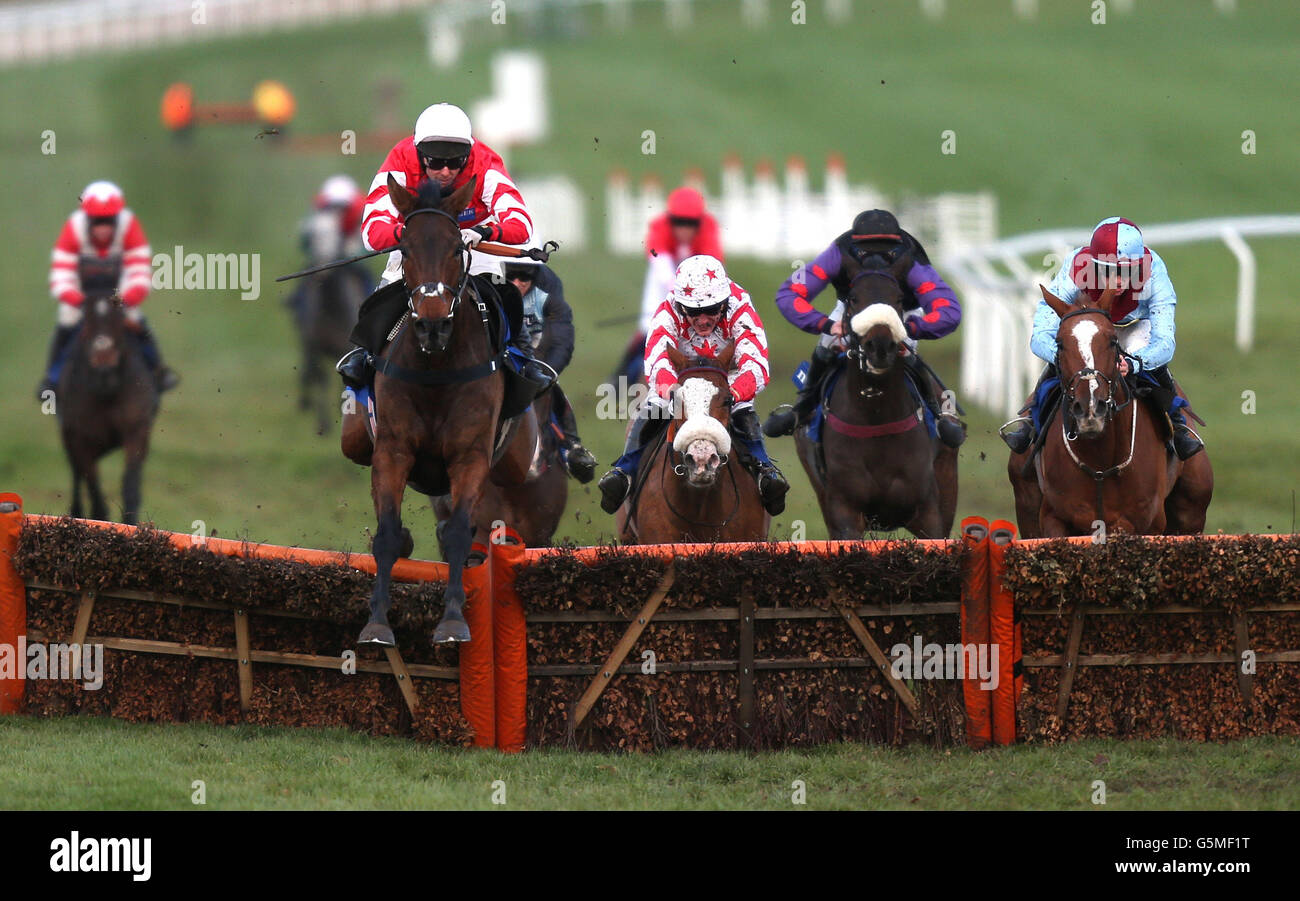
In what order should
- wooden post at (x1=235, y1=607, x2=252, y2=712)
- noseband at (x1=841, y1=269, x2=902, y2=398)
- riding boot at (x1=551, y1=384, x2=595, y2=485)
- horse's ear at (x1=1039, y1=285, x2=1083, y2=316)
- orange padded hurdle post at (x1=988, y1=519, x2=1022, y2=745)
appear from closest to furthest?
orange padded hurdle post at (x1=988, y1=519, x2=1022, y2=745) < wooden post at (x1=235, y1=607, x2=252, y2=712) < horse's ear at (x1=1039, y1=285, x2=1083, y2=316) < noseband at (x1=841, y1=269, x2=902, y2=398) < riding boot at (x1=551, y1=384, x2=595, y2=485)

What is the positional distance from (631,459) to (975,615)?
6.93ft

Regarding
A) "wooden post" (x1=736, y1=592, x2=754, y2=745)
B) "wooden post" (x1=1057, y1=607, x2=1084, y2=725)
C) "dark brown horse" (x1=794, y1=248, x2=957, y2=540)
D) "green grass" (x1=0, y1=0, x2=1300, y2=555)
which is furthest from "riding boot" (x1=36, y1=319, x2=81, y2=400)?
"wooden post" (x1=1057, y1=607, x2=1084, y2=725)

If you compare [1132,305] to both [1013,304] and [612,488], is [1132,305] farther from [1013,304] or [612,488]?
[1013,304]

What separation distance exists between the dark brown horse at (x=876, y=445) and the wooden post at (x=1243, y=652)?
6.74ft

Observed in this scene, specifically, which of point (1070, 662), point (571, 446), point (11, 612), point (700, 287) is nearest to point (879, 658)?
point (1070, 662)

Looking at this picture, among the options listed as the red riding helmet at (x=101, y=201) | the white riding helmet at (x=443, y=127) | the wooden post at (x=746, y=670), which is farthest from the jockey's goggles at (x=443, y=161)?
the red riding helmet at (x=101, y=201)

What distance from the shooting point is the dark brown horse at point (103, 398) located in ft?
42.8

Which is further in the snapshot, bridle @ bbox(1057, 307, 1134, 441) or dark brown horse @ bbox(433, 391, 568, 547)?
dark brown horse @ bbox(433, 391, 568, 547)

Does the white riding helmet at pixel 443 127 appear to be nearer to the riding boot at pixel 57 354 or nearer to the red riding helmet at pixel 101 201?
the red riding helmet at pixel 101 201

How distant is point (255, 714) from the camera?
8.42 m

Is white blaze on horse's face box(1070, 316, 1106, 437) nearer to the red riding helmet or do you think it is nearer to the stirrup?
the stirrup

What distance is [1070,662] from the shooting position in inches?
323

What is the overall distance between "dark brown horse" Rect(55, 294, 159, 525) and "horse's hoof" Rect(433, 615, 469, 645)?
5.79 meters

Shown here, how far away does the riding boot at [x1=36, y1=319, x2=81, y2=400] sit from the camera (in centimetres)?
1338
